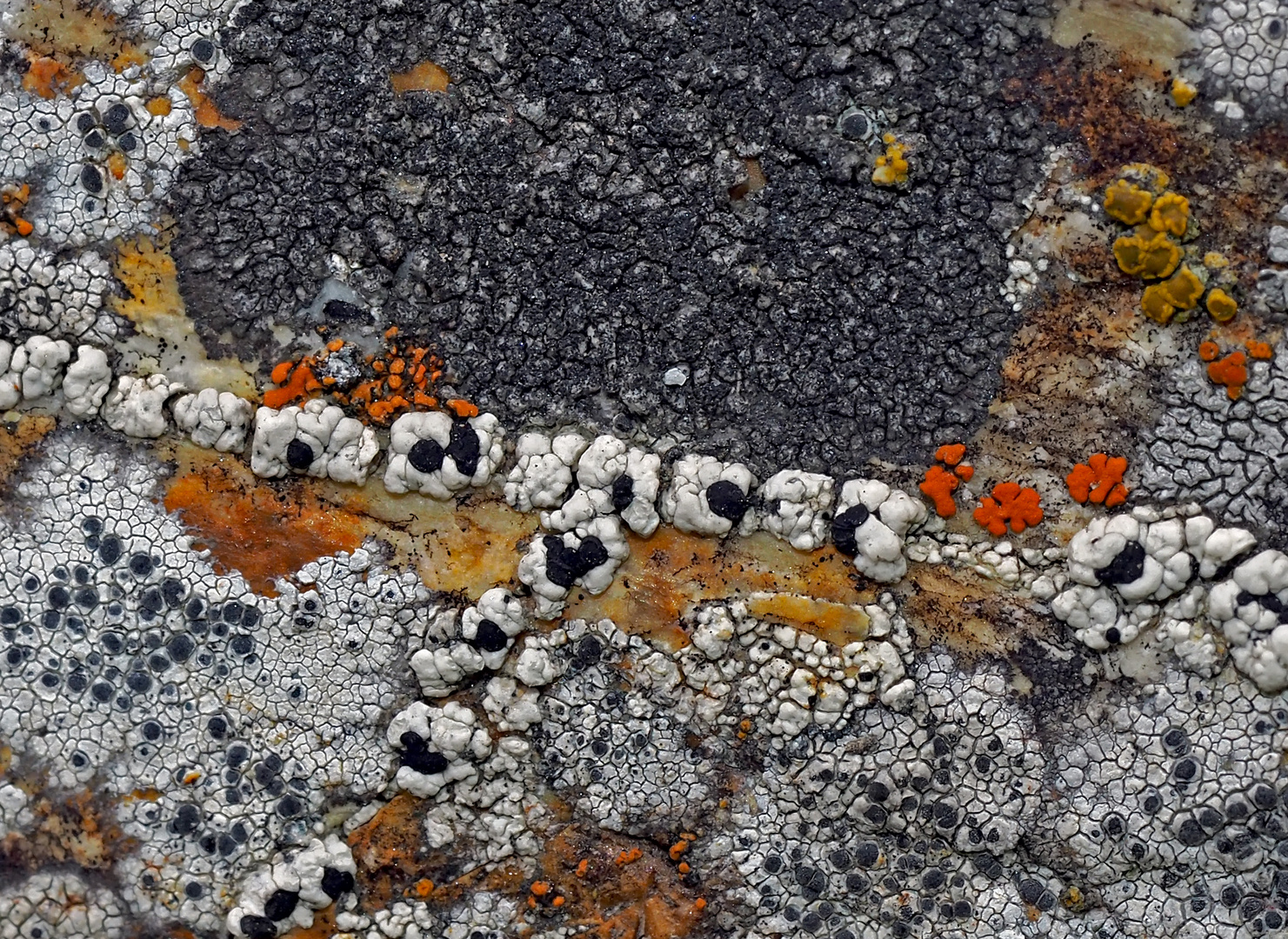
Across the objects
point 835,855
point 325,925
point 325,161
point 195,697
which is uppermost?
point 325,161

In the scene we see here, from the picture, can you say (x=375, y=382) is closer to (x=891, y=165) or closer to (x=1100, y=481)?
(x=891, y=165)

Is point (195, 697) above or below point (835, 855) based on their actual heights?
above

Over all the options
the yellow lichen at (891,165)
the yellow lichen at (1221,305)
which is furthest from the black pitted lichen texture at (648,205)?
the yellow lichen at (1221,305)

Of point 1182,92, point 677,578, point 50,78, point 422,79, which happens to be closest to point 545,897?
point 677,578

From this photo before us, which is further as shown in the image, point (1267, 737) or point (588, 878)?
point (588, 878)

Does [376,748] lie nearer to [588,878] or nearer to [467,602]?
[467,602]

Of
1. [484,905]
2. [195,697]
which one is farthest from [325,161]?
[484,905]

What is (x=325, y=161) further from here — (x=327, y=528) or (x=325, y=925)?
(x=325, y=925)
